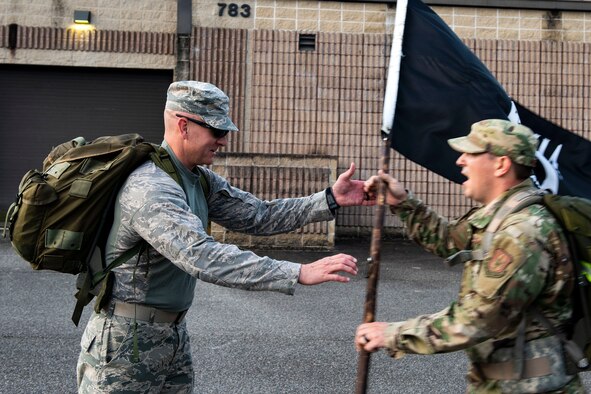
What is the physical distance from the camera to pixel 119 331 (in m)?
3.36

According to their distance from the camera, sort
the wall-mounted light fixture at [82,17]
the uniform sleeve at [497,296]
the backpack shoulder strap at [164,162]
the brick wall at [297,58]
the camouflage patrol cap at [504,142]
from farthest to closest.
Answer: the brick wall at [297,58] → the wall-mounted light fixture at [82,17] → the backpack shoulder strap at [164,162] → the camouflage patrol cap at [504,142] → the uniform sleeve at [497,296]

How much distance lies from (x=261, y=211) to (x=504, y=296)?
1.63m

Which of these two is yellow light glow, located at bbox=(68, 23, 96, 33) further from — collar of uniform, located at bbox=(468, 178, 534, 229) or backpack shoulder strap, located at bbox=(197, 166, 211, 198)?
collar of uniform, located at bbox=(468, 178, 534, 229)

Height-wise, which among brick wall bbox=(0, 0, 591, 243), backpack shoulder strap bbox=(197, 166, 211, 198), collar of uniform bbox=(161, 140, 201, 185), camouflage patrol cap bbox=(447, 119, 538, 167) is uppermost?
brick wall bbox=(0, 0, 591, 243)

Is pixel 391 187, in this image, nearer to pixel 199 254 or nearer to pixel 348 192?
pixel 348 192

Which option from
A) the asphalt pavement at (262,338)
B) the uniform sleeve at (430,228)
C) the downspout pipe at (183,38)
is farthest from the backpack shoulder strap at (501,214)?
the downspout pipe at (183,38)

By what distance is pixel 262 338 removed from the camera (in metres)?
7.10

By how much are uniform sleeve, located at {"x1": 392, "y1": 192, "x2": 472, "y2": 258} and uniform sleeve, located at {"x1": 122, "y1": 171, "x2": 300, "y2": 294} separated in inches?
30.1

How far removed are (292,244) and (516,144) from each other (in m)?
9.27

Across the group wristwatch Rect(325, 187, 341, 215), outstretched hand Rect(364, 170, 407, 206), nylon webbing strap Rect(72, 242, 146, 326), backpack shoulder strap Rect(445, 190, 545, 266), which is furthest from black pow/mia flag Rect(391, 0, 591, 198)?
nylon webbing strap Rect(72, 242, 146, 326)

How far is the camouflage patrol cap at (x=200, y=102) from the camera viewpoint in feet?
11.4

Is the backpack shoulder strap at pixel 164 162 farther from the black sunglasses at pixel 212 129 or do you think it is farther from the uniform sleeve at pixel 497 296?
the uniform sleeve at pixel 497 296

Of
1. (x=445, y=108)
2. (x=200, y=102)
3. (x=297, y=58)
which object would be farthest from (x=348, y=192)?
(x=297, y=58)

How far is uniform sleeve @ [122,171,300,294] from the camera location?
3.10m
